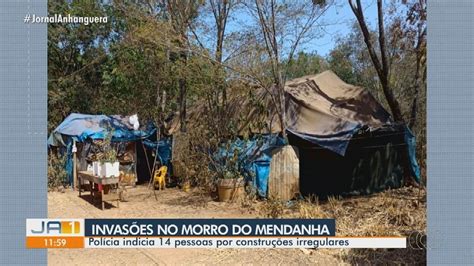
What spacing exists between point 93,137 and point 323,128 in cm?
663

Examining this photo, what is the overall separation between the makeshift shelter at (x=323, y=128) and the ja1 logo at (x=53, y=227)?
4.54 m

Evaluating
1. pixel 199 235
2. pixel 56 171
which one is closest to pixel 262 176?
pixel 199 235

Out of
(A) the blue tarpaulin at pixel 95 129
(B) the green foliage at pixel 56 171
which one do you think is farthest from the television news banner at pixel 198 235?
(B) the green foliage at pixel 56 171

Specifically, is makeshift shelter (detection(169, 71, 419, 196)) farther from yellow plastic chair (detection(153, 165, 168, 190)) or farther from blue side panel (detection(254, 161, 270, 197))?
yellow plastic chair (detection(153, 165, 168, 190))

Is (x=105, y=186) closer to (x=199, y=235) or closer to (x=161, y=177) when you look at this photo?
(x=161, y=177)

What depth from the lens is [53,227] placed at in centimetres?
464

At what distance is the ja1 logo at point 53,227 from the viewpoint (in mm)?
4430

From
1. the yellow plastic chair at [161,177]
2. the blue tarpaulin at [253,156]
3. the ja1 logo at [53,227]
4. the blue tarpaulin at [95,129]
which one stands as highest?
the blue tarpaulin at [95,129]

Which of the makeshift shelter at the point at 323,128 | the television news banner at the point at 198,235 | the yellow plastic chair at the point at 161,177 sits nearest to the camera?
the television news banner at the point at 198,235

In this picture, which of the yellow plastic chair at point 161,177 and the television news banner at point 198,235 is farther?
the yellow plastic chair at point 161,177

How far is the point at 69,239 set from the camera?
15.6 ft

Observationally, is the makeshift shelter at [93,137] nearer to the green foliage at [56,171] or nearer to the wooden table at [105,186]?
the green foliage at [56,171]

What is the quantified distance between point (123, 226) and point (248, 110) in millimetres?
5377
